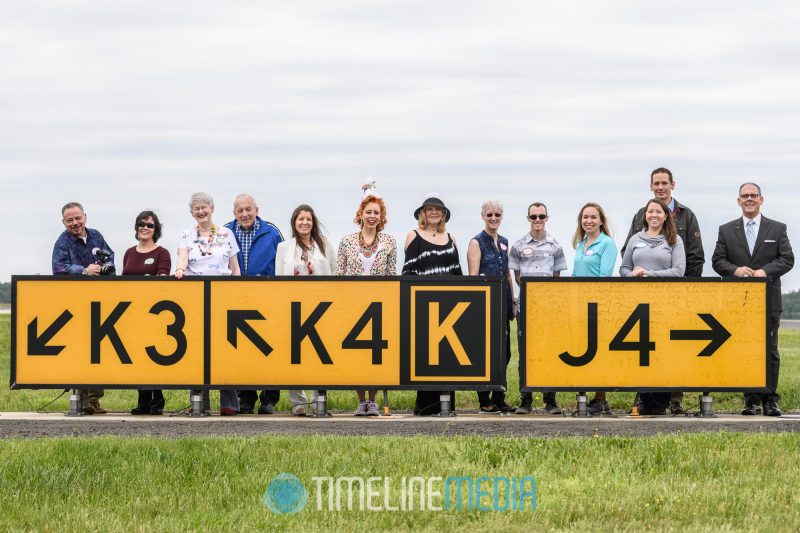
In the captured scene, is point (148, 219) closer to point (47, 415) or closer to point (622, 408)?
point (47, 415)

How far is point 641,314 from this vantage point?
13.1m

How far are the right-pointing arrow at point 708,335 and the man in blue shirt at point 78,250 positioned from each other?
6472 mm

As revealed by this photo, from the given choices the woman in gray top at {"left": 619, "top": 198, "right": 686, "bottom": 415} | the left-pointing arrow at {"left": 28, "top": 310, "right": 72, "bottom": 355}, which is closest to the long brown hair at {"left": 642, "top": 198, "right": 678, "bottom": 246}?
the woman in gray top at {"left": 619, "top": 198, "right": 686, "bottom": 415}

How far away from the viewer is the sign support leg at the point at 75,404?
1341cm

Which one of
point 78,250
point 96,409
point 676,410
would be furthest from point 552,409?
point 78,250

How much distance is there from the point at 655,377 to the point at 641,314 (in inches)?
27.6

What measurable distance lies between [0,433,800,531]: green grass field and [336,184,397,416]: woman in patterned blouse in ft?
10.4

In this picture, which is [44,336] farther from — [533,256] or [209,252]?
[533,256]

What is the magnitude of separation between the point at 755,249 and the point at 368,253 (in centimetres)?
434

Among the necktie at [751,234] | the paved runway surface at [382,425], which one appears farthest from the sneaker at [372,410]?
the necktie at [751,234]

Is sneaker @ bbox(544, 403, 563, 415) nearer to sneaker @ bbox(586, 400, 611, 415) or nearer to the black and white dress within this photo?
sneaker @ bbox(586, 400, 611, 415)

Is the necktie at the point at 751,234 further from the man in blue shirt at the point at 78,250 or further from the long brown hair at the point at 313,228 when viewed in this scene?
the man in blue shirt at the point at 78,250

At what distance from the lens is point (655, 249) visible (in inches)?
519

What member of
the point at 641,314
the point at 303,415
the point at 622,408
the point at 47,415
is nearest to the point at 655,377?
the point at 641,314
